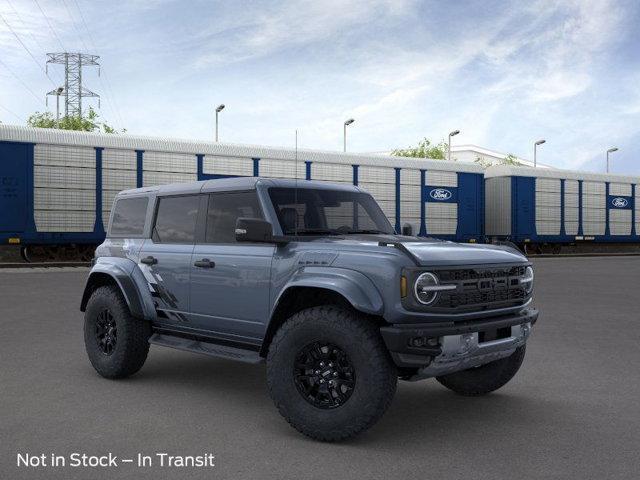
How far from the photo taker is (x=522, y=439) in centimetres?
468

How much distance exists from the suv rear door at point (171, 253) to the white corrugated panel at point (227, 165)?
18790mm

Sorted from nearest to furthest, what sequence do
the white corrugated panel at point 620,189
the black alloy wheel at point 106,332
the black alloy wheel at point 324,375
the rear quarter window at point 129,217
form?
1. the black alloy wheel at point 324,375
2. the black alloy wheel at point 106,332
3. the rear quarter window at point 129,217
4. the white corrugated panel at point 620,189

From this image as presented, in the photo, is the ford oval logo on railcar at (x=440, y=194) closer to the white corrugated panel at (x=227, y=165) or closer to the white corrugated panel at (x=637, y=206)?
the white corrugated panel at (x=227, y=165)

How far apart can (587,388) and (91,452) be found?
445 centimetres

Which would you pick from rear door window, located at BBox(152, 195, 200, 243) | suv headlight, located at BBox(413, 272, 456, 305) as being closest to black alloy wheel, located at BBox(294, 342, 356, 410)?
suv headlight, located at BBox(413, 272, 456, 305)

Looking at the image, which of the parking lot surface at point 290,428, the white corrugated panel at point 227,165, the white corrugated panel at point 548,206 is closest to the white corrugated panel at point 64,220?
the white corrugated panel at point 227,165

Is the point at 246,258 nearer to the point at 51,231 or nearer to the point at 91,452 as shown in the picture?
the point at 91,452

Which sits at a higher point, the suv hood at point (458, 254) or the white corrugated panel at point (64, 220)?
the white corrugated panel at point (64, 220)

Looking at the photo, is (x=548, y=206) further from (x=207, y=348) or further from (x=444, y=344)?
(x=444, y=344)

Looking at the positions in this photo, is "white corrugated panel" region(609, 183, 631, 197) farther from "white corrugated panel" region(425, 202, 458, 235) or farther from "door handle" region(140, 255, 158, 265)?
"door handle" region(140, 255, 158, 265)

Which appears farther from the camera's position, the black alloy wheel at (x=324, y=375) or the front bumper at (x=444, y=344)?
the black alloy wheel at (x=324, y=375)

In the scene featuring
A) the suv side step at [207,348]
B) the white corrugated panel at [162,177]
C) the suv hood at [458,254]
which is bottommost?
the suv side step at [207,348]

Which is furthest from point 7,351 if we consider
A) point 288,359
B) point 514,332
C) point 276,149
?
point 276,149

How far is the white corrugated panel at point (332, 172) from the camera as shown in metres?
26.9
